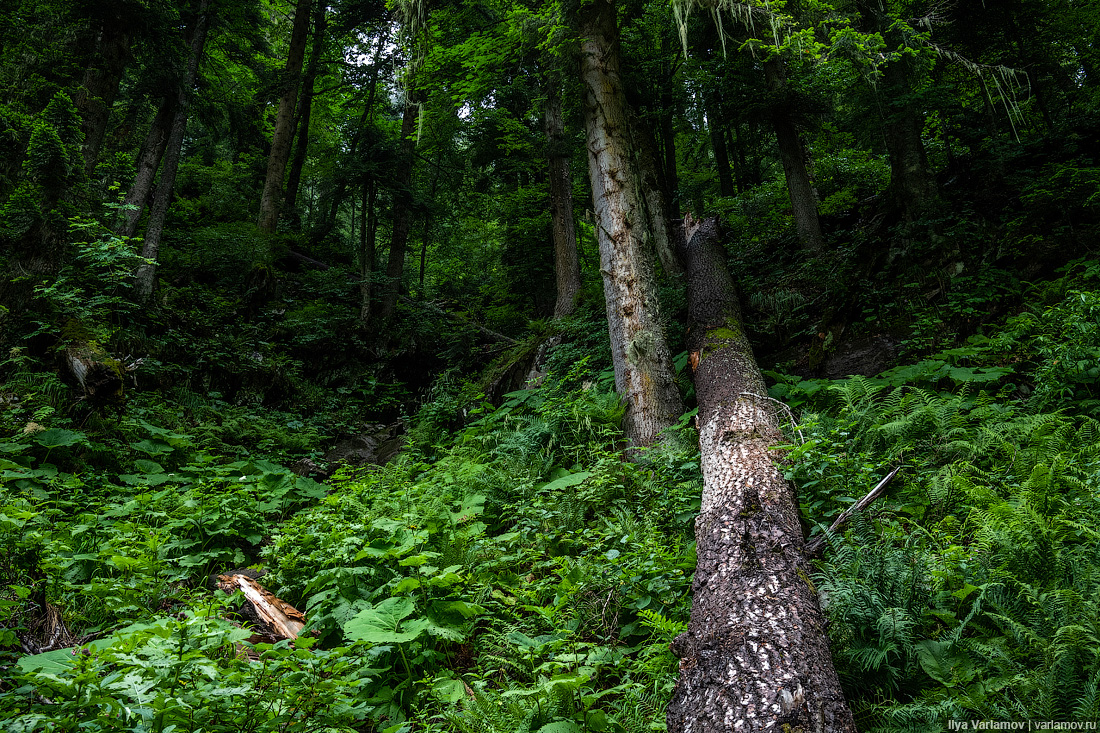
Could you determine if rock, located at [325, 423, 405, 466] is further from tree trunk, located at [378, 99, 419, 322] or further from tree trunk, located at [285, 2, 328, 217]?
tree trunk, located at [285, 2, 328, 217]

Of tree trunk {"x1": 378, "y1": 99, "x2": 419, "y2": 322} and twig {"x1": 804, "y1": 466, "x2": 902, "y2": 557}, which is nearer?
twig {"x1": 804, "y1": 466, "x2": 902, "y2": 557}

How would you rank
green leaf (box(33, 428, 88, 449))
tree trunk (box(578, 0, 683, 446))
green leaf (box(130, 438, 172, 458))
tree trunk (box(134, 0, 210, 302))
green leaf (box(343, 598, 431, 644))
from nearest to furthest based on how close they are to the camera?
green leaf (box(343, 598, 431, 644))
green leaf (box(33, 428, 88, 449))
tree trunk (box(578, 0, 683, 446))
green leaf (box(130, 438, 172, 458))
tree trunk (box(134, 0, 210, 302))

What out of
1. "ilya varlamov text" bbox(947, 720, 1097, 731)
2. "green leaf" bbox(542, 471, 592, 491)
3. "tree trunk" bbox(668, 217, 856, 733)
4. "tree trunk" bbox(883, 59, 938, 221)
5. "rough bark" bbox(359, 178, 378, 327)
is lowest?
"ilya varlamov text" bbox(947, 720, 1097, 731)

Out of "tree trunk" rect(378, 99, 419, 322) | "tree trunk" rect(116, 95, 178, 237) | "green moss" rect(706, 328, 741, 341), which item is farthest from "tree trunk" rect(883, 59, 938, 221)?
"tree trunk" rect(116, 95, 178, 237)

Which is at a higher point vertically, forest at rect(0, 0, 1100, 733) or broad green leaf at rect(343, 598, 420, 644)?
forest at rect(0, 0, 1100, 733)

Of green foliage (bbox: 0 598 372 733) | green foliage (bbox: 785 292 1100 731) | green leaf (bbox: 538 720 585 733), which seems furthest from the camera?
green leaf (bbox: 538 720 585 733)

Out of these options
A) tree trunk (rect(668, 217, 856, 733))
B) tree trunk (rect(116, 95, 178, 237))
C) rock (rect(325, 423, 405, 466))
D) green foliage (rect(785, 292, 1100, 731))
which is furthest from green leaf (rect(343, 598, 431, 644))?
tree trunk (rect(116, 95, 178, 237))

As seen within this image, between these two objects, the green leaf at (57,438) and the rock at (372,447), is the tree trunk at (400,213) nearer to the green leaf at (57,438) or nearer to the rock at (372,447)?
the rock at (372,447)

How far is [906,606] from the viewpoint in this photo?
273cm

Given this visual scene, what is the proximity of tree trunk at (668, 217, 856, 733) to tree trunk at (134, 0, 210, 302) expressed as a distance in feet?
37.9

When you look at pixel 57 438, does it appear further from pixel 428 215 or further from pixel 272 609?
pixel 428 215

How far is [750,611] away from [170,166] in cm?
1455

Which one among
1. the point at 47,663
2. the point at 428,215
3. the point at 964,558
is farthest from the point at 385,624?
the point at 428,215

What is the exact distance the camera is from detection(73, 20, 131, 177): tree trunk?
8.78 m
